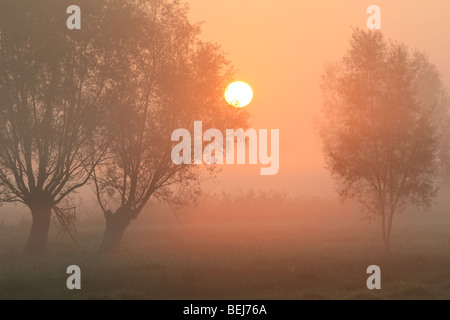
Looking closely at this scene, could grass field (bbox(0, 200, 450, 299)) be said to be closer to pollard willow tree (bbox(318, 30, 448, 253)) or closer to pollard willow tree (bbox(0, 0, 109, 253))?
pollard willow tree (bbox(318, 30, 448, 253))

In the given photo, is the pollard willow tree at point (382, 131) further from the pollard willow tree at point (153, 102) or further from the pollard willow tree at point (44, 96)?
the pollard willow tree at point (44, 96)

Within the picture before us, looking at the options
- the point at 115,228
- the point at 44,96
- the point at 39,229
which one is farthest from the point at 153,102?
the point at 39,229

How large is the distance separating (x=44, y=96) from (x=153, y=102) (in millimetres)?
7065

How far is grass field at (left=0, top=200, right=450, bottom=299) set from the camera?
74.5 feet

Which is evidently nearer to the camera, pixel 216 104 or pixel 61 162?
pixel 61 162

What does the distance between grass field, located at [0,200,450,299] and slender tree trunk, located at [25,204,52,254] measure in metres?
0.92

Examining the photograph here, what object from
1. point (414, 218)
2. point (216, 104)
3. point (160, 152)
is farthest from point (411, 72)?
point (414, 218)

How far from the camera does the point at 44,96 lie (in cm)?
3400

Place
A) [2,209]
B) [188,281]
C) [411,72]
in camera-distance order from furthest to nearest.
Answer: [2,209] < [411,72] < [188,281]

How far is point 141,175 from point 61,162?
523cm

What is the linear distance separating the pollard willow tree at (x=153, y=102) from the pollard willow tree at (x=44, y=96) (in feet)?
4.87

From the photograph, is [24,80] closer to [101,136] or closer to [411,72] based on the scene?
[101,136]

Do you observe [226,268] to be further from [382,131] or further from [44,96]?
[44,96]

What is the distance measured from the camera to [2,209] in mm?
80625
